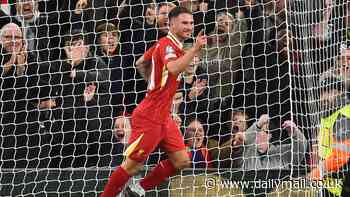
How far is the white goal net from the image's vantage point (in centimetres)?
726

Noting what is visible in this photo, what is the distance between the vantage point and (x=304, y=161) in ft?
24.3

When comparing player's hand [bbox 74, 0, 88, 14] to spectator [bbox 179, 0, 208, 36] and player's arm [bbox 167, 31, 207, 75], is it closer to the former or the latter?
spectator [bbox 179, 0, 208, 36]

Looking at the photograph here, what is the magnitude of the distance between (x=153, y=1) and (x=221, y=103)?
129cm

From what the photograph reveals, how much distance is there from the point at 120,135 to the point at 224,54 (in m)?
1.39

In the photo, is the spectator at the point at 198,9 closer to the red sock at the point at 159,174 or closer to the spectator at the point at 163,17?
the spectator at the point at 163,17

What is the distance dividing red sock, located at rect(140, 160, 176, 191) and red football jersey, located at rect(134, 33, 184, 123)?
39 centimetres

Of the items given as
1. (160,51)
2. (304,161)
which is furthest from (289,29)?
(160,51)

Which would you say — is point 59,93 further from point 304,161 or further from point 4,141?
point 304,161

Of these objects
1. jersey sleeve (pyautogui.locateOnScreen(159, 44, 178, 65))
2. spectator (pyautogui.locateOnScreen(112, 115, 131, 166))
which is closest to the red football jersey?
jersey sleeve (pyautogui.locateOnScreen(159, 44, 178, 65))

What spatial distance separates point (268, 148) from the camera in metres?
7.61

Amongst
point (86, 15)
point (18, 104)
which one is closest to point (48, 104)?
point (18, 104)

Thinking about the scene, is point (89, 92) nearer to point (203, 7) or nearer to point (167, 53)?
point (203, 7)

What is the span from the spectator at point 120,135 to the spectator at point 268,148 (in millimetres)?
1172

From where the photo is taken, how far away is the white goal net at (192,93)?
286 inches
